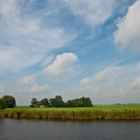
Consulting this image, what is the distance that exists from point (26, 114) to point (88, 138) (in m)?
46.3

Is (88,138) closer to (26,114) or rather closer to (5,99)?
(26,114)

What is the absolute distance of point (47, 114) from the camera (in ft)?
232

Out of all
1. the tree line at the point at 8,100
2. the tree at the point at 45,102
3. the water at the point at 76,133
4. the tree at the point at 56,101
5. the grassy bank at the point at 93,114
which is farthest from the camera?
the tree at the point at 45,102

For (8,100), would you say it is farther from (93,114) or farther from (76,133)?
(76,133)

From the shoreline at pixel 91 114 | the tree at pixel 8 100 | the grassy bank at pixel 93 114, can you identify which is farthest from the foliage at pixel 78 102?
the shoreline at pixel 91 114

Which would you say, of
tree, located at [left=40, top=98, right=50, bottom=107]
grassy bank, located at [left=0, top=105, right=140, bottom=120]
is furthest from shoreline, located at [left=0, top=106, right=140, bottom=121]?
tree, located at [left=40, top=98, right=50, bottom=107]

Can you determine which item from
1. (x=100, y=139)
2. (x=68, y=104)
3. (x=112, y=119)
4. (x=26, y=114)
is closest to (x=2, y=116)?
(x=26, y=114)

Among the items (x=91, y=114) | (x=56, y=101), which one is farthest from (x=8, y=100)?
(x=91, y=114)

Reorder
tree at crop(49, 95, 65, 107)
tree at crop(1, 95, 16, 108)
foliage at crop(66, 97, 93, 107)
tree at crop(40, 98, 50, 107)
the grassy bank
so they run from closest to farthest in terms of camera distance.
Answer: the grassy bank, tree at crop(1, 95, 16, 108), foliage at crop(66, 97, 93, 107), tree at crop(49, 95, 65, 107), tree at crop(40, 98, 50, 107)

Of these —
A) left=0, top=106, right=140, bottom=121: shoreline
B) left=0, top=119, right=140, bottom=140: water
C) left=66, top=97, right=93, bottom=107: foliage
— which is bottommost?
left=0, top=119, right=140, bottom=140: water

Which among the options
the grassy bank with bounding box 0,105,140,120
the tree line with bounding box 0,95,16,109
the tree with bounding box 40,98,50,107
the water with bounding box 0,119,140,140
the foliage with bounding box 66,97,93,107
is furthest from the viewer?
the tree with bounding box 40,98,50,107

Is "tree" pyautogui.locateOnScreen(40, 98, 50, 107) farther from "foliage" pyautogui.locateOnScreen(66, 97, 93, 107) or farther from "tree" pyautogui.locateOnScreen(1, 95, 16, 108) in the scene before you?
"tree" pyautogui.locateOnScreen(1, 95, 16, 108)

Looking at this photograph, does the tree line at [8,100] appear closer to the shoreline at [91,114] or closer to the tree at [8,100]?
the tree at [8,100]

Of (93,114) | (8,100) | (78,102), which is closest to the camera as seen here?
(93,114)
